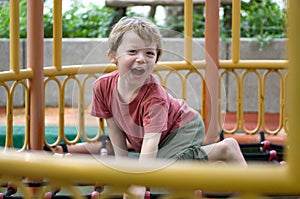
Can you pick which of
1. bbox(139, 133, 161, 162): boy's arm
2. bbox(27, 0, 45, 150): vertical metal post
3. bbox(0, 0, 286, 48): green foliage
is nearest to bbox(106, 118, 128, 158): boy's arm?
bbox(139, 133, 161, 162): boy's arm

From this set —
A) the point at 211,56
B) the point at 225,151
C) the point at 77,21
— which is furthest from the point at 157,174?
the point at 77,21

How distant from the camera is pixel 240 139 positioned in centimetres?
540

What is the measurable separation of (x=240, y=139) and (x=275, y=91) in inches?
62.4

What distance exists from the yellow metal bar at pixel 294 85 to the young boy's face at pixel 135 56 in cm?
138

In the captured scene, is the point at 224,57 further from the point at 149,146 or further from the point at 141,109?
the point at 149,146

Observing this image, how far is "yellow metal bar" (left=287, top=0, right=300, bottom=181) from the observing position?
1.32m

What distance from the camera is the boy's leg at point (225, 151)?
115 inches

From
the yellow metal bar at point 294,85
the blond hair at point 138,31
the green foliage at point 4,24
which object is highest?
the green foliage at point 4,24

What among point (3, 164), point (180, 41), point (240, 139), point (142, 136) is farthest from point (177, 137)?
point (180, 41)

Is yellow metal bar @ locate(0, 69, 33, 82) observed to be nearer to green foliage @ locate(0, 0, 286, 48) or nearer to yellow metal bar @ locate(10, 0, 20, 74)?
yellow metal bar @ locate(10, 0, 20, 74)

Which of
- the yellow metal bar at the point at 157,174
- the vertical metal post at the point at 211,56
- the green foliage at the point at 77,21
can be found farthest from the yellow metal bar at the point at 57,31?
the green foliage at the point at 77,21

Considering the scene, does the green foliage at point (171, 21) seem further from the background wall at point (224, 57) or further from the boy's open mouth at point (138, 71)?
the boy's open mouth at point (138, 71)

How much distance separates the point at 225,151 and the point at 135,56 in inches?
22.1

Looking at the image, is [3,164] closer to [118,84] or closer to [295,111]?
[295,111]
